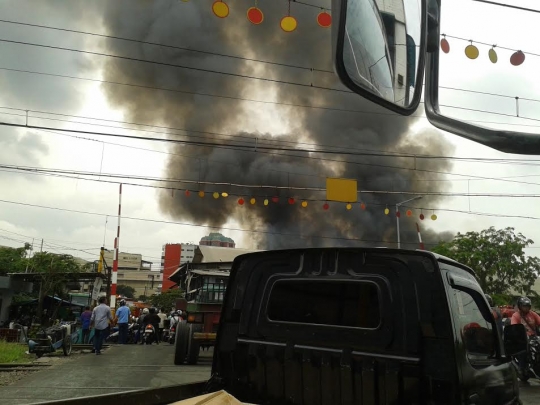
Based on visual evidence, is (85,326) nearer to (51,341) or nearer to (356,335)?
(51,341)

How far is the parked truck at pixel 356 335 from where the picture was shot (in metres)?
2.02

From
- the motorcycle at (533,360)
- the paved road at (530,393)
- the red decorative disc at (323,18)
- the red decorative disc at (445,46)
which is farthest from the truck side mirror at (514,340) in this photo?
the motorcycle at (533,360)

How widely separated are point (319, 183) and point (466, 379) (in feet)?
82.7

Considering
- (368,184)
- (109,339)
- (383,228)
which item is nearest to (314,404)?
(109,339)

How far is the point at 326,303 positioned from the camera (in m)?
2.40

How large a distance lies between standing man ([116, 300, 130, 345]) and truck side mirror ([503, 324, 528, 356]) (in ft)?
44.3

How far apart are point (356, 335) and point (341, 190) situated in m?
12.1

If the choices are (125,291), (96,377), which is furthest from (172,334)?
(125,291)

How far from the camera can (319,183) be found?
27031mm

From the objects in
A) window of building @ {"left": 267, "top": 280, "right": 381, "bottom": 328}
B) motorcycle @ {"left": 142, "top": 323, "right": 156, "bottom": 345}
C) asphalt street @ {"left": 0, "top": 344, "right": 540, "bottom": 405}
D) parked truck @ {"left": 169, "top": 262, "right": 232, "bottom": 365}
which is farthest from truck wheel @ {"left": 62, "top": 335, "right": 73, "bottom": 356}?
window of building @ {"left": 267, "top": 280, "right": 381, "bottom": 328}

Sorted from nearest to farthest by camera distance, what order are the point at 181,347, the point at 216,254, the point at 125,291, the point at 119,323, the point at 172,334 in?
the point at 181,347 < the point at 119,323 < the point at 172,334 < the point at 216,254 < the point at 125,291

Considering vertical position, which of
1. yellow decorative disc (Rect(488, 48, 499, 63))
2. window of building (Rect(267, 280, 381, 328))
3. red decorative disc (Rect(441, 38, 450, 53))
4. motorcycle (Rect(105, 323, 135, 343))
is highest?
yellow decorative disc (Rect(488, 48, 499, 63))

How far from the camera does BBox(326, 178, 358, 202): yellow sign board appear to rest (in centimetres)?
1400

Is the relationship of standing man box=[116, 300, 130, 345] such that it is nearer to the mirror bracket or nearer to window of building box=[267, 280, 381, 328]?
window of building box=[267, 280, 381, 328]
